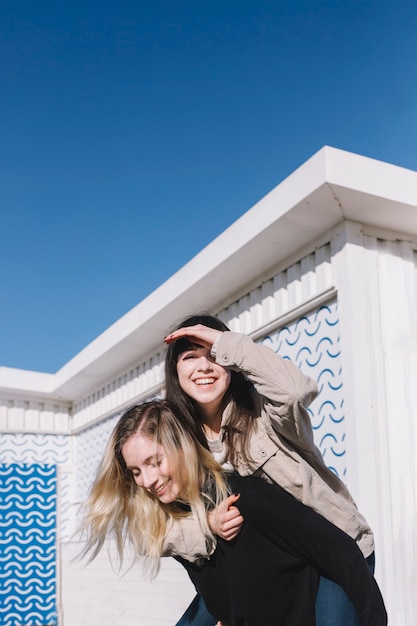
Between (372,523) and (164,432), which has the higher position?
(164,432)

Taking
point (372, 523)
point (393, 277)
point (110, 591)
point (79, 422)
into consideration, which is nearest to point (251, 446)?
point (372, 523)

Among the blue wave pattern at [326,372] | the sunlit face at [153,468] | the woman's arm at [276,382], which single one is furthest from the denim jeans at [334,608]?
the blue wave pattern at [326,372]

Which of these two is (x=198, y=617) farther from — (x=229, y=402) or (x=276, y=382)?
(x=276, y=382)

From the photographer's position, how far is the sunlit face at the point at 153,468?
2.49 metres

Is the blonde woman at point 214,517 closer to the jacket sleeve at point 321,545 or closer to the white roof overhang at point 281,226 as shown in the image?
the jacket sleeve at point 321,545

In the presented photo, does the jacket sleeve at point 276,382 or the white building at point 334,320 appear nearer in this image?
the jacket sleeve at point 276,382

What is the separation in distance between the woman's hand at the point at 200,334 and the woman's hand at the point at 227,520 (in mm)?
511

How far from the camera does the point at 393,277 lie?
4617mm

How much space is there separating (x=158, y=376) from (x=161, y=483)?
14.9 ft

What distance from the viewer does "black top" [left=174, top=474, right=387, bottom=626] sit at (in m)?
2.27

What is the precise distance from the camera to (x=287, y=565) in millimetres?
2291

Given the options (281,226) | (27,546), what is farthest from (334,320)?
(27,546)

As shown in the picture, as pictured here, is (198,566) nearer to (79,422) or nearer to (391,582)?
(391,582)

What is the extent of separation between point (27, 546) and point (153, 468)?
274 inches
